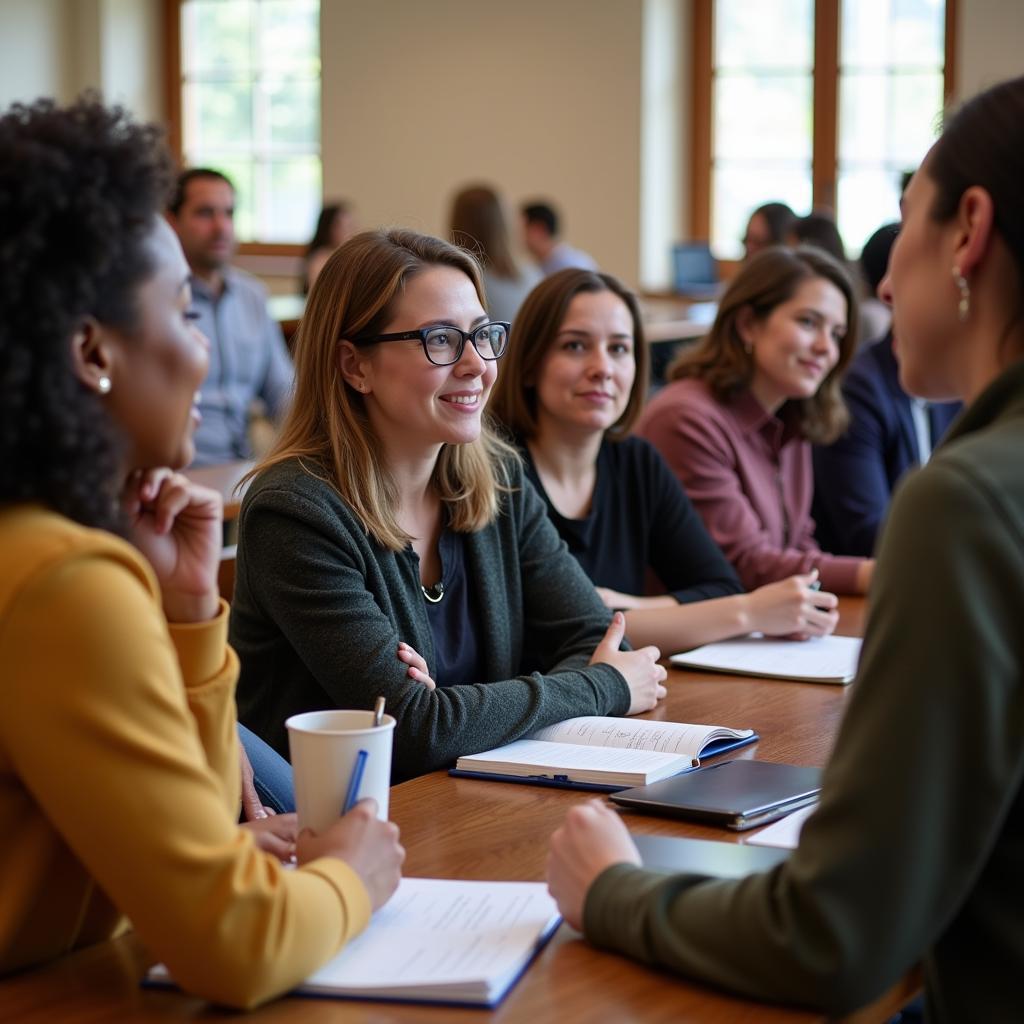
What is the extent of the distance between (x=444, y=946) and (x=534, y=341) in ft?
6.11

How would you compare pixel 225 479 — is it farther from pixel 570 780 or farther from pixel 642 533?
pixel 570 780

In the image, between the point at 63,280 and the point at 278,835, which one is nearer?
the point at 63,280

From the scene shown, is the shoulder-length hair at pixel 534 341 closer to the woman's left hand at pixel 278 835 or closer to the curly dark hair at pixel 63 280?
the woman's left hand at pixel 278 835

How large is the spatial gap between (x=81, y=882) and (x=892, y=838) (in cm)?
63

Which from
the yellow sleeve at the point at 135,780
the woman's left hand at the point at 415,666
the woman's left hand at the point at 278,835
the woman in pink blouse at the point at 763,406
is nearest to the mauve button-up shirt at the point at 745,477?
the woman in pink blouse at the point at 763,406

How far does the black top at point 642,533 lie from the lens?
2873 millimetres

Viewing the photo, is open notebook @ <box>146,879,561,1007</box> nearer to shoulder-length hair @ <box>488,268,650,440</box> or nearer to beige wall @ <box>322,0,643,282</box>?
shoulder-length hair @ <box>488,268,650,440</box>

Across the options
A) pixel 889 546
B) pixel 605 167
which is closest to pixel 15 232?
pixel 889 546

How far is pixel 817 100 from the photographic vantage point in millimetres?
8953

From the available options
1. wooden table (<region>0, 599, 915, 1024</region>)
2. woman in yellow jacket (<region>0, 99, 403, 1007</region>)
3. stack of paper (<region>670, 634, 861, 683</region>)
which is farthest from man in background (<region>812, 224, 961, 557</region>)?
woman in yellow jacket (<region>0, 99, 403, 1007</region>)

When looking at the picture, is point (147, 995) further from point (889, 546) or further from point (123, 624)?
point (889, 546)

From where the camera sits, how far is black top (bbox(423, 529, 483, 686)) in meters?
2.16

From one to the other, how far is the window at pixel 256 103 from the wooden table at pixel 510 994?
9255mm

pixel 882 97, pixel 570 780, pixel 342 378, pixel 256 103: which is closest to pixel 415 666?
pixel 570 780
